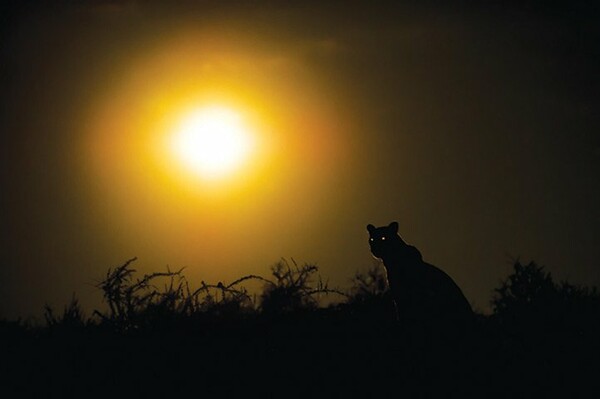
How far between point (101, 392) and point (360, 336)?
4042 millimetres

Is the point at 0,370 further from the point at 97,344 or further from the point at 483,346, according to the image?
the point at 483,346

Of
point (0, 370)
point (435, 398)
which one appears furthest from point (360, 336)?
point (0, 370)

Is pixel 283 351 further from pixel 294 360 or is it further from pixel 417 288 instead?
pixel 417 288

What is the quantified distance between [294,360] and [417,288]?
299 centimetres

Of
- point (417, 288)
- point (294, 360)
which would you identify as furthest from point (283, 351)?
point (417, 288)

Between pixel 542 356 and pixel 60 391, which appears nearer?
pixel 60 391

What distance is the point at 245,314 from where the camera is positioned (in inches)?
422

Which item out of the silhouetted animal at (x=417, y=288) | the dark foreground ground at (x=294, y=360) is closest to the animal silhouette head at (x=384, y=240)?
the silhouetted animal at (x=417, y=288)

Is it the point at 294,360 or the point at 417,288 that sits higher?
the point at 417,288

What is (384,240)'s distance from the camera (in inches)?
516

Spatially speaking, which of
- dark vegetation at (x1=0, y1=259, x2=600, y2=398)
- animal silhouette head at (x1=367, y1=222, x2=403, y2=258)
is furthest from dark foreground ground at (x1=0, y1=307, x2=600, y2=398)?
animal silhouette head at (x1=367, y1=222, x2=403, y2=258)

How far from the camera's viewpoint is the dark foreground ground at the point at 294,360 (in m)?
8.21

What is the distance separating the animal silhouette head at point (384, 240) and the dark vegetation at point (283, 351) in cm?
163

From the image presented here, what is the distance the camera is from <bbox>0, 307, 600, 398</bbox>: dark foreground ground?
8211 millimetres
